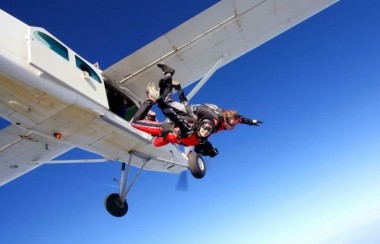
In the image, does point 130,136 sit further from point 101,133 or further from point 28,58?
point 28,58

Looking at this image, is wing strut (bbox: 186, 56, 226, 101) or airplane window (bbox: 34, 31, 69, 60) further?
wing strut (bbox: 186, 56, 226, 101)

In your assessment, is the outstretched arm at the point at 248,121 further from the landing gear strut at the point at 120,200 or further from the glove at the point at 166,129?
the landing gear strut at the point at 120,200

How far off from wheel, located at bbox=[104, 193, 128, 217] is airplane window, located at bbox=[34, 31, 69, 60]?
157 inches

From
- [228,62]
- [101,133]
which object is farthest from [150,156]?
[228,62]

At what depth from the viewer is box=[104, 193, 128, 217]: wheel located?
9.18 meters

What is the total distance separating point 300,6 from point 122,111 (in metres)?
5.17

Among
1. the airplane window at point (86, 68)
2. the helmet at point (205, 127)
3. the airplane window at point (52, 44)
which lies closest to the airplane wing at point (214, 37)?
the airplane window at point (86, 68)

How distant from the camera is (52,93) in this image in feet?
20.7

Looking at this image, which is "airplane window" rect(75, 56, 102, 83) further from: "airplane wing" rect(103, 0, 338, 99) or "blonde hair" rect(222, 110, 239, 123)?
"blonde hair" rect(222, 110, 239, 123)

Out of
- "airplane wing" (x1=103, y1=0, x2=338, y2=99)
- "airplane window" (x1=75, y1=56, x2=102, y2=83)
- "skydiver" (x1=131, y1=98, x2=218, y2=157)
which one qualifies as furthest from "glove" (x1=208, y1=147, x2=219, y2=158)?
"airplane wing" (x1=103, y1=0, x2=338, y2=99)

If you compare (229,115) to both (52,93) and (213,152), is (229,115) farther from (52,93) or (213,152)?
(52,93)

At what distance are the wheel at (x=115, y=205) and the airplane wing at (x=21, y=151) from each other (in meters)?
2.56

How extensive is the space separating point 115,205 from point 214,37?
5008 mm

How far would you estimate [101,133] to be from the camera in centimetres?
776
